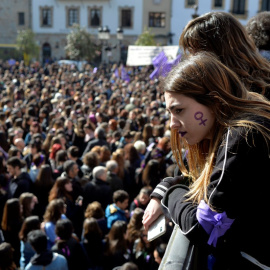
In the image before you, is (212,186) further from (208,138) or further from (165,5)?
(165,5)

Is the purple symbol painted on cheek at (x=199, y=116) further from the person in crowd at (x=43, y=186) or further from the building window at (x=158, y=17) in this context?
the building window at (x=158, y=17)

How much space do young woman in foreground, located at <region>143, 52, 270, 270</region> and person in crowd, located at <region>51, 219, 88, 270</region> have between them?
9.18 ft

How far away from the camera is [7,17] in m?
44.6

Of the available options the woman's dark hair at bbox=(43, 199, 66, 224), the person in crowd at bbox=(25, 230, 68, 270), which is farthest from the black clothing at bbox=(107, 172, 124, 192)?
the person in crowd at bbox=(25, 230, 68, 270)

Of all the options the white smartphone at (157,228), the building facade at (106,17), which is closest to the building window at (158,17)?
the building facade at (106,17)

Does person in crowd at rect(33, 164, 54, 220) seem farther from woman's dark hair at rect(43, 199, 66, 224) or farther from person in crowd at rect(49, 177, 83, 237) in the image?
woman's dark hair at rect(43, 199, 66, 224)

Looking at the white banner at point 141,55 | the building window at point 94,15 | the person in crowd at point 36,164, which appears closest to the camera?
the person in crowd at point 36,164

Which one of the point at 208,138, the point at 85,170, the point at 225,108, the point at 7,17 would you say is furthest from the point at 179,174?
the point at 7,17

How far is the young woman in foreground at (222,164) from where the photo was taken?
1.37 meters

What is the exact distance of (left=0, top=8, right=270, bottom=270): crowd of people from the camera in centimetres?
141

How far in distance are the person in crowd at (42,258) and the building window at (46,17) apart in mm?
42921

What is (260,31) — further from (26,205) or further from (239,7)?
(239,7)

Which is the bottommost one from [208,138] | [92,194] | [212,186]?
[92,194]

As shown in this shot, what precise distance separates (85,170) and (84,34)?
31.8m
